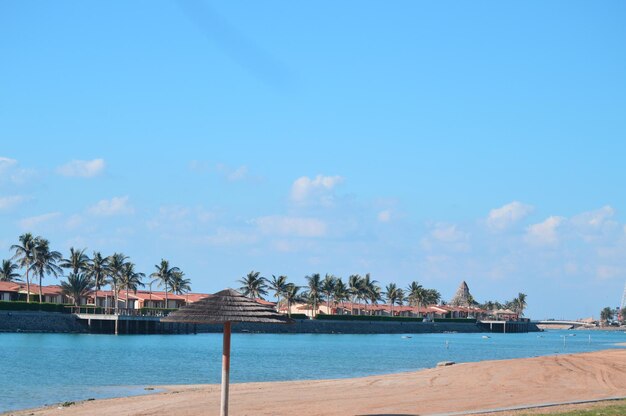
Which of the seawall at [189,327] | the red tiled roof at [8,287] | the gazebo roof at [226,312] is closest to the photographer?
the gazebo roof at [226,312]

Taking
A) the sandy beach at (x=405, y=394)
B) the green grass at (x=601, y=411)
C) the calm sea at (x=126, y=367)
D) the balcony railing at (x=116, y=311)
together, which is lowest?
the calm sea at (x=126, y=367)

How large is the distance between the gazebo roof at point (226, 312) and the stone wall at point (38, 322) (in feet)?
276

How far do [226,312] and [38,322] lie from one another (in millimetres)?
88552

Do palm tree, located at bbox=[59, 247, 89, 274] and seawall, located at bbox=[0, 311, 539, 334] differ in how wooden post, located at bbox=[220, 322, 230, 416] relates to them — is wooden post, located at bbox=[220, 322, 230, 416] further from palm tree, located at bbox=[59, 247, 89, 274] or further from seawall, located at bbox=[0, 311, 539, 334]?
palm tree, located at bbox=[59, 247, 89, 274]

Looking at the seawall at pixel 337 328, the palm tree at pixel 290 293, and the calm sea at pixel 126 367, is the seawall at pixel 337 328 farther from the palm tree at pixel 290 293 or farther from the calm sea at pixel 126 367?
the calm sea at pixel 126 367

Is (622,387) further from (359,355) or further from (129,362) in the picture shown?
(359,355)

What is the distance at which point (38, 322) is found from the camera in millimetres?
104250

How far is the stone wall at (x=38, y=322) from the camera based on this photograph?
101 m

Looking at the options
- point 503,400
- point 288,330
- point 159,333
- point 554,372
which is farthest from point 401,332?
point 503,400

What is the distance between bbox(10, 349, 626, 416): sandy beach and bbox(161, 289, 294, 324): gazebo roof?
632 centimetres

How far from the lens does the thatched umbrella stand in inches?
855

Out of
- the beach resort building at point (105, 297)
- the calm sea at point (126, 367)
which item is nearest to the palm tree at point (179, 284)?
the beach resort building at point (105, 297)

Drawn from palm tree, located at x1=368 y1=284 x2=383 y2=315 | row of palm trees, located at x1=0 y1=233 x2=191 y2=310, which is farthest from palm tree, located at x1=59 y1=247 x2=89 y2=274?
palm tree, located at x1=368 y1=284 x2=383 y2=315

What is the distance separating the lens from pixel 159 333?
11775 centimetres
